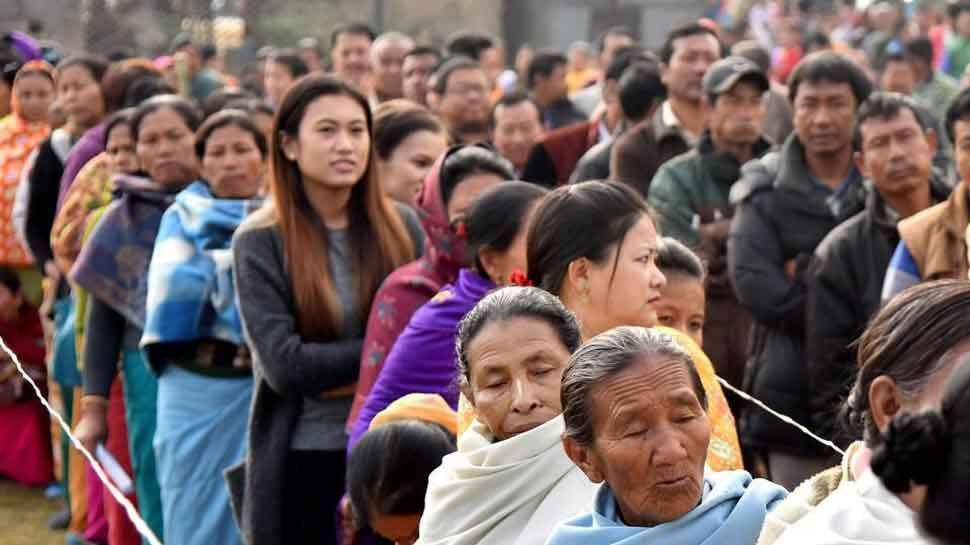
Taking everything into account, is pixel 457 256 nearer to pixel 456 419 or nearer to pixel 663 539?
pixel 456 419

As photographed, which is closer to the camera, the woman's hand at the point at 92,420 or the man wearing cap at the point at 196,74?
the woman's hand at the point at 92,420

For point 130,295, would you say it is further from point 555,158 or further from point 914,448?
point 914,448

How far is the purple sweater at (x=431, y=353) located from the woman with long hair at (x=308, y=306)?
2.00ft

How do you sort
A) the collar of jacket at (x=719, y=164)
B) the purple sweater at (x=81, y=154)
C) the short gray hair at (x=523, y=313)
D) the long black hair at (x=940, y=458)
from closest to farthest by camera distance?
the long black hair at (x=940, y=458)
the short gray hair at (x=523, y=313)
the collar of jacket at (x=719, y=164)
the purple sweater at (x=81, y=154)

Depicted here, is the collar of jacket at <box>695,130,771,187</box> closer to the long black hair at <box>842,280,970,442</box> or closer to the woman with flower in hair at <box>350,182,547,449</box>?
the woman with flower in hair at <box>350,182,547,449</box>

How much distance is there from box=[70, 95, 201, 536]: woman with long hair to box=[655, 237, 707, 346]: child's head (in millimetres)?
2519

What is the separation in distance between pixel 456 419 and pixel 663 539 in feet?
5.34

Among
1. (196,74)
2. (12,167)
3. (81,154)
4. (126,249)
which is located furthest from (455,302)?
(196,74)

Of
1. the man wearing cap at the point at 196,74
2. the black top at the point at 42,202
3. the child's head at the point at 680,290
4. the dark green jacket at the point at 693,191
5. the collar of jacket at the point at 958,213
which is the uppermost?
the collar of jacket at the point at 958,213

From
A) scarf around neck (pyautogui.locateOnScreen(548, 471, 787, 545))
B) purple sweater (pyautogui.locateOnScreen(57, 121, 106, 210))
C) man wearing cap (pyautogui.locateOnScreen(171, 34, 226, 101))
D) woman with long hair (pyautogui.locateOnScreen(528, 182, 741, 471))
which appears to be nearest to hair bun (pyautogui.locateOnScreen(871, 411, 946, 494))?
scarf around neck (pyautogui.locateOnScreen(548, 471, 787, 545))

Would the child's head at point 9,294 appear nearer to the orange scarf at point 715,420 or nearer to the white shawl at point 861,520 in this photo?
the orange scarf at point 715,420

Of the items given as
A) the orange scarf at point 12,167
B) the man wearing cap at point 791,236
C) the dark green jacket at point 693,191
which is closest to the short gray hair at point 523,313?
the man wearing cap at point 791,236

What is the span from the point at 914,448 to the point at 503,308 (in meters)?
1.79

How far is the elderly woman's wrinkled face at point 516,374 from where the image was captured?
3.62 metres
